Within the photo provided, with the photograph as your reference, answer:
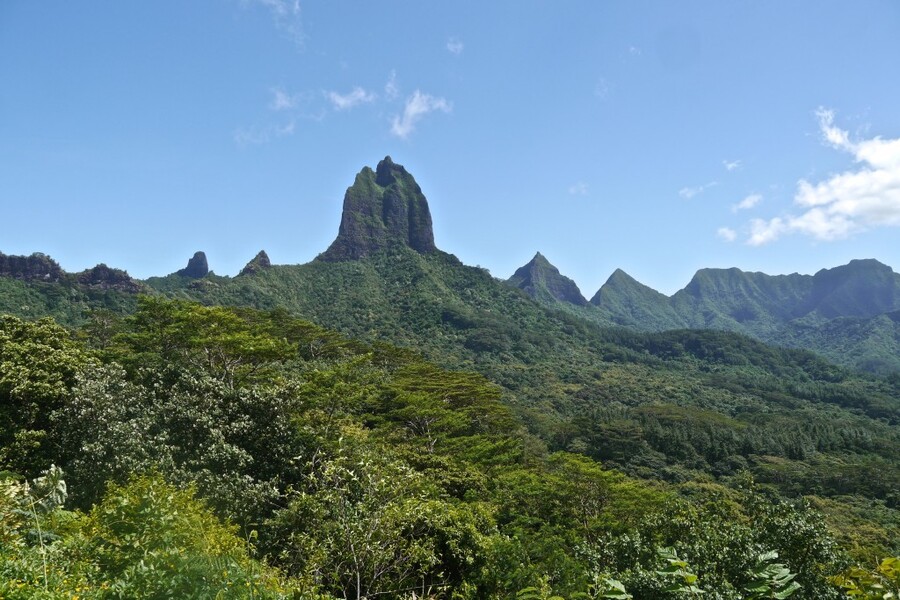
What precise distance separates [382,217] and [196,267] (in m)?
59.3

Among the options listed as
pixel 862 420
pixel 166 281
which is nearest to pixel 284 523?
pixel 862 420

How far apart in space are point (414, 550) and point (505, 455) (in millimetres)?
16723

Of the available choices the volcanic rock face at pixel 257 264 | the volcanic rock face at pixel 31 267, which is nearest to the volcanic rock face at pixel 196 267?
the volcanic rock face at pixel 257 264

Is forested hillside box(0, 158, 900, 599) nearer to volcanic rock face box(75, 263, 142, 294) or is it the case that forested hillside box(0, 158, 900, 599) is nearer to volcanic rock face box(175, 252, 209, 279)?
volcanic rock face box(75, 263, 142, 294)

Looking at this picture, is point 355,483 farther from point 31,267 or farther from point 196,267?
point 196,267

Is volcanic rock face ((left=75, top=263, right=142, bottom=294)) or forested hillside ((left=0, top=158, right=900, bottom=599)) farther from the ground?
volcanic rock face ((left=75, top=263, right=142, bottom=294))

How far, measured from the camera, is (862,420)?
295 feet

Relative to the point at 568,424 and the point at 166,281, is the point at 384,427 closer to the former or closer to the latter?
the point at 568,424

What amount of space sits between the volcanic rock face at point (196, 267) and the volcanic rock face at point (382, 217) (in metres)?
38.5

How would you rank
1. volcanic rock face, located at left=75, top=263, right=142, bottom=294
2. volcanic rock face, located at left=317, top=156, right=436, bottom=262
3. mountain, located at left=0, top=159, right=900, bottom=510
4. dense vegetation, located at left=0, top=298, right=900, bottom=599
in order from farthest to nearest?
1. volcanic rock face, located at left=317, top=156, right=436, bottom=262
2. volcanic rock face, located at left=75, top=263, right=142, bottom=294
3. mountain, located at left=0, top=159, right=900, bottom=510
4. dense vegetation, located at left=0, top=298, right=900, bottom=599

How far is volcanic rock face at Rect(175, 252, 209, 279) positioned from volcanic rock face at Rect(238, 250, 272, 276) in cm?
3367

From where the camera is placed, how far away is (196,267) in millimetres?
155750

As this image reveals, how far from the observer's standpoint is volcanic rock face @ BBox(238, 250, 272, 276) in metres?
126

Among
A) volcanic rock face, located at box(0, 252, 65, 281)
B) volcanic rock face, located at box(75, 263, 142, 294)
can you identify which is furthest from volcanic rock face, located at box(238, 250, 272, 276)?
volcanic rock face, located at box(0, 252, 65, 281)
